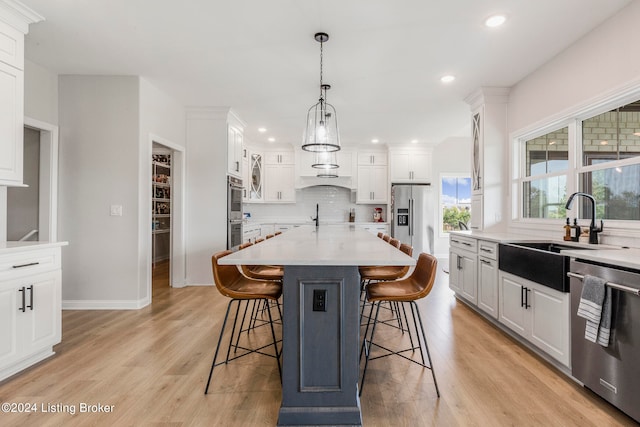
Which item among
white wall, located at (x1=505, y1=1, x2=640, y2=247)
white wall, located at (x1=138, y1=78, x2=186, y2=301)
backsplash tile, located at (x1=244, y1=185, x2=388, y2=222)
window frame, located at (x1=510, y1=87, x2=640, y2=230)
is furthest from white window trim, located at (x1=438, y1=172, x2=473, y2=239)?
white wall, located at (x1=138, y1=78, x2=186, y2=301)

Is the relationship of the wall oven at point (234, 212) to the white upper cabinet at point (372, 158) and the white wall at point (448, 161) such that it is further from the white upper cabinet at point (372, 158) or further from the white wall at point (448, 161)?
the white wall at point (448, 161)

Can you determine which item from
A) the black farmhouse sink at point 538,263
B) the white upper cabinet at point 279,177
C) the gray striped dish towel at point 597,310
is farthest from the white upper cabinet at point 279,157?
the gray striped dish towel at point 597,310

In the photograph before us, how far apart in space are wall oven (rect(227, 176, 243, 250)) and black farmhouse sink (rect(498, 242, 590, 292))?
3.58 m

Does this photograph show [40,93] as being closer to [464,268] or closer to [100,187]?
[100,187]

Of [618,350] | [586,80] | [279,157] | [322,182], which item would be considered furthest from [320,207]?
[618,350]

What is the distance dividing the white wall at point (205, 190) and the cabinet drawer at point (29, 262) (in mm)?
2385

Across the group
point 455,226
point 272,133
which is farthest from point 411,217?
point 272,133

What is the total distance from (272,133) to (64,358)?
4.89 meters

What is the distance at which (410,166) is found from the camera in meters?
7.38

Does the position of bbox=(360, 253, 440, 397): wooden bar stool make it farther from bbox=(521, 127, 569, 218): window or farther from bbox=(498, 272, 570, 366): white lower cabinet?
bbox=(521, 127, 569, 218): window

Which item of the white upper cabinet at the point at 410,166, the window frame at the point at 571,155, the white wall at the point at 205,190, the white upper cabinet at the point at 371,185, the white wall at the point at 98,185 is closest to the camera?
the window frame at the point at 571,155

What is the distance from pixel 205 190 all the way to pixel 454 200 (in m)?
5.50

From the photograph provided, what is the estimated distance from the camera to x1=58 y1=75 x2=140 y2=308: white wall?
3.76 meters

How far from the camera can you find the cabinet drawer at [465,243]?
3.67 meters
